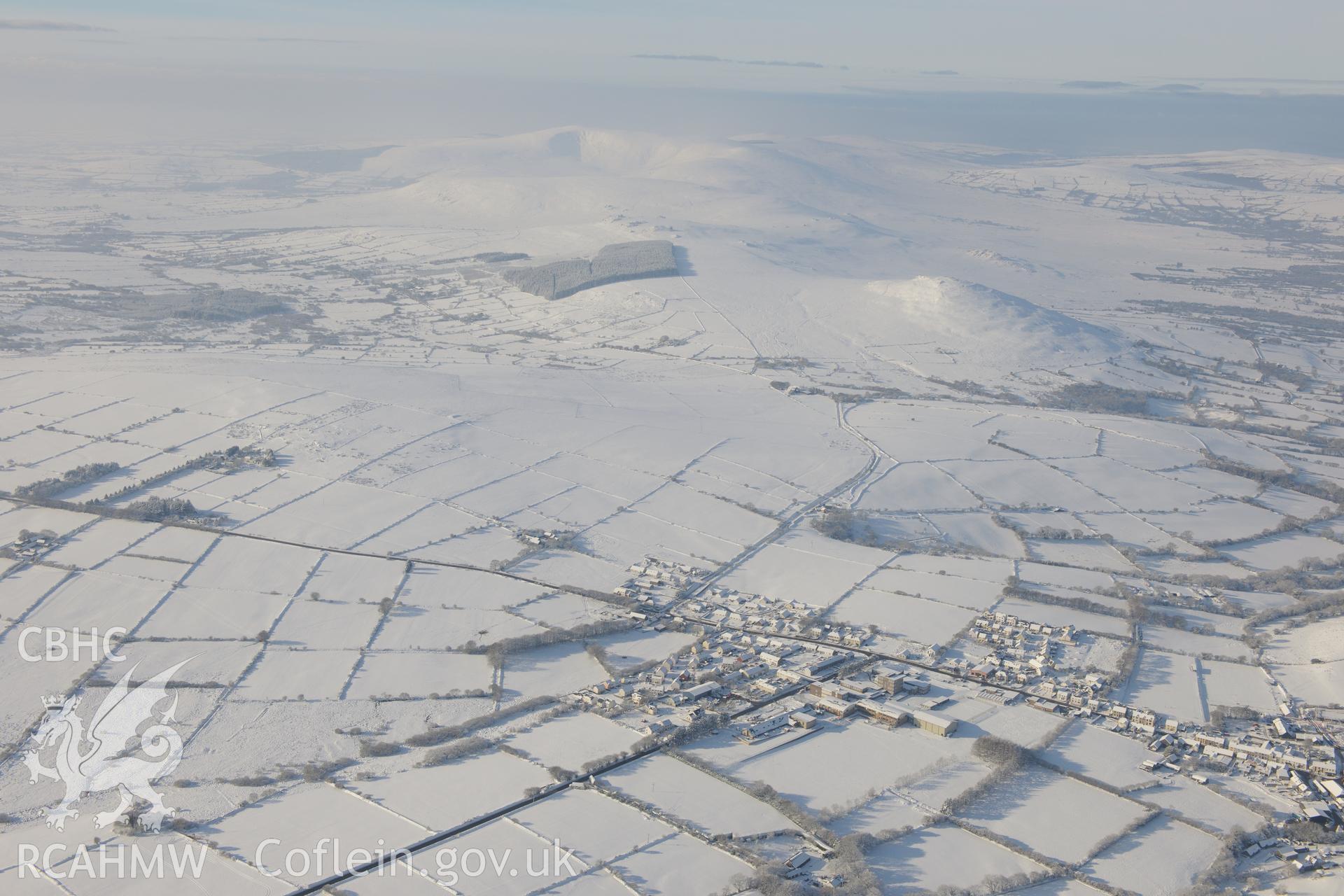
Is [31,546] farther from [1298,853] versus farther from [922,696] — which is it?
[1298,853]

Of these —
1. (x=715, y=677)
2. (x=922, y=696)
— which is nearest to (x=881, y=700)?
(x=922, y=696)

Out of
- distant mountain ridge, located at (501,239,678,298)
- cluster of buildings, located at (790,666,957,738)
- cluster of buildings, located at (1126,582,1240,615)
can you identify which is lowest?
cluster of buildings, located at (1126,582,1240,615)

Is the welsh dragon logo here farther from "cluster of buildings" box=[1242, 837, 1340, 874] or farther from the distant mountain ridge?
the distant mountain ridge

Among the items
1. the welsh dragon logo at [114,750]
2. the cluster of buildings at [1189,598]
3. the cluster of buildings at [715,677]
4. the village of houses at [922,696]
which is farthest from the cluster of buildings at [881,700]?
the welsh dragon logo at [114,750]

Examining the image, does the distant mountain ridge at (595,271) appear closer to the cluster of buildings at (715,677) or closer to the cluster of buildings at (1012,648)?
the cluster of buildings at (715,677)

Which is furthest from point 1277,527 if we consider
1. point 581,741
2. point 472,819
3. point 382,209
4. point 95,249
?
point 382,209

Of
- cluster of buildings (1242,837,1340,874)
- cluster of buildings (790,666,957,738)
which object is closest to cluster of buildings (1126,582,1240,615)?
cluster of buildings (790,666,957,738)
